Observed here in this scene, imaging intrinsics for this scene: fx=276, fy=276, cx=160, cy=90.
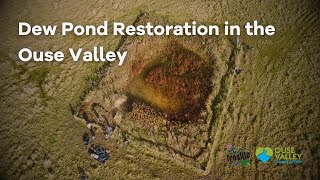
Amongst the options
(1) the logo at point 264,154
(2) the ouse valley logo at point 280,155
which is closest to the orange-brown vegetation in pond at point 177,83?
(1) the logo at point 264,154

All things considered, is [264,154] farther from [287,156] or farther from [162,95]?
[162,95]

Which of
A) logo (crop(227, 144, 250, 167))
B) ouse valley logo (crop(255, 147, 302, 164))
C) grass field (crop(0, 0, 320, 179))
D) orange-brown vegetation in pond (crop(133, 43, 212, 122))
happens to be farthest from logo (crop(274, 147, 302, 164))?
orange-brown vegetation in pond (crop(133, 43, 212, 122))

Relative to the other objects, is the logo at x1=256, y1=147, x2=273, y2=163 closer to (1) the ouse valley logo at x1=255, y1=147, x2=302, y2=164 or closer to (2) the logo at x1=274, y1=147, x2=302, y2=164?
(1) the ouse valley logo at x1=255, y1=147, x2=302, y2=164

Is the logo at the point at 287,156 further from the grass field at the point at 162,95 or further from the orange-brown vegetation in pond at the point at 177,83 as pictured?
the orange-brown vegetation in pond at the point at 177,83

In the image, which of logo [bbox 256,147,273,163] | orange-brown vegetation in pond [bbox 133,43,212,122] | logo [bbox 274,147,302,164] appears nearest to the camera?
logo [bbox 274,147,302,164]

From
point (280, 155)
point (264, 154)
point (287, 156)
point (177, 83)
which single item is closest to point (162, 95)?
point (177, 83)

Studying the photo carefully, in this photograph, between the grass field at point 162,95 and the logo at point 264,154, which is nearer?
the grass field at point 162,95
